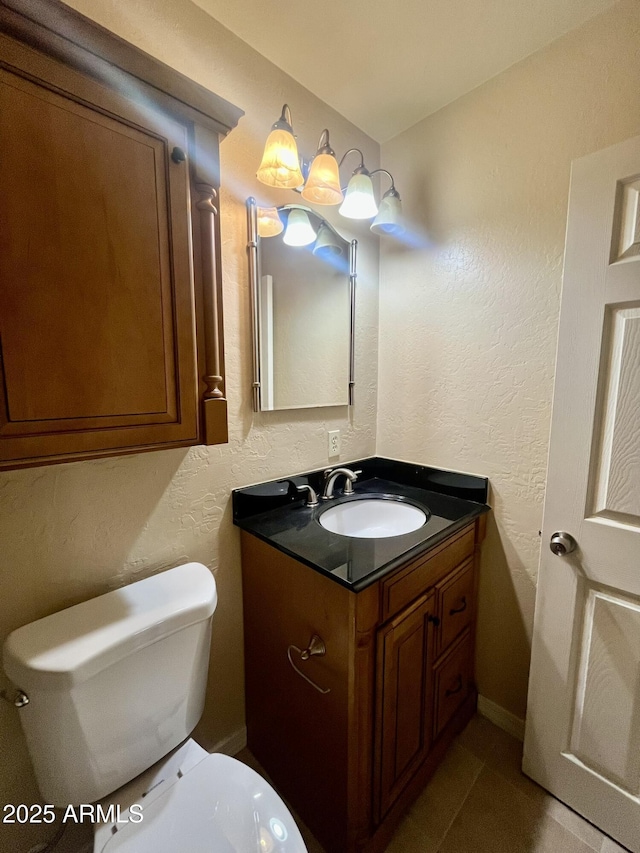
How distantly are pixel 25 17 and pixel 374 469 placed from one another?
5.23 feet

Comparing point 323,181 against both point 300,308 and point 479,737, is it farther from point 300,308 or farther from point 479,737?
point 479,737

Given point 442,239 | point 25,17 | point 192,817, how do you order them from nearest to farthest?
point 25,17, point 192,817, point 442,239

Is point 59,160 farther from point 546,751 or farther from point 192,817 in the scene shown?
point 546,751

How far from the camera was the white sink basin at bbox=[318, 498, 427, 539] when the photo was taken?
1341 mm

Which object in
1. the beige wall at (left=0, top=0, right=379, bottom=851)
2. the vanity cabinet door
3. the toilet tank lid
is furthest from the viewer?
the vanity cabinet door

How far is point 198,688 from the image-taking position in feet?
3.09

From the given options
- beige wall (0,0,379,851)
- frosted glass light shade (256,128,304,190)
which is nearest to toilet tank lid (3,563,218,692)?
beige wall (0,0,379,851)

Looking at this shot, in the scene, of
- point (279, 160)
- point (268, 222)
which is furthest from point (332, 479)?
point (279, 160)

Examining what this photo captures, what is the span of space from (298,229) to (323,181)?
173 millimetres

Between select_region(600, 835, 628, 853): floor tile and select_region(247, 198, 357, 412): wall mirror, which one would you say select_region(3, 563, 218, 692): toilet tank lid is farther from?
select_region(600, 835, 628, 853): floor tile

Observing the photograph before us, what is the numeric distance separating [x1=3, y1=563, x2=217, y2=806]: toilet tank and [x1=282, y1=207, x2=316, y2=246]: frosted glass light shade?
3.75 ft

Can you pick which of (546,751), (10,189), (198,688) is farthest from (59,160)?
(546,751)

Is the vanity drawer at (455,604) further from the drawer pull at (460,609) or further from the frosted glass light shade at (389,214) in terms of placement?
the frosted glass light shade at (389,214)

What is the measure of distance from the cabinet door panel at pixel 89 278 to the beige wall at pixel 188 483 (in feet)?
1.06
